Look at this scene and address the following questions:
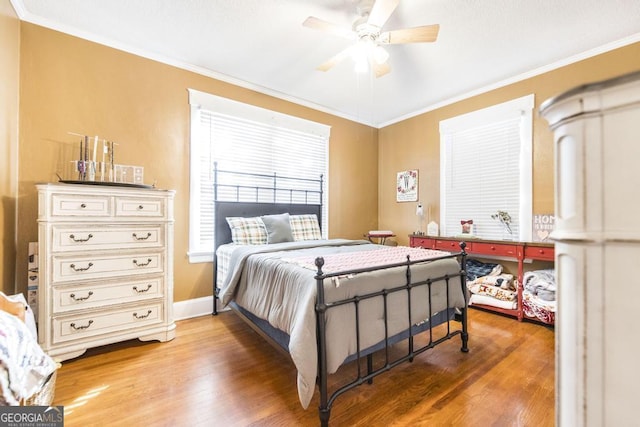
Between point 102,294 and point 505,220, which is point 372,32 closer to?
point 505,220

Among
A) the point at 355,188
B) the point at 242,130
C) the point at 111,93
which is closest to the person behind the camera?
the point at 111,93

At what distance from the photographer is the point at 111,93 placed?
268cm

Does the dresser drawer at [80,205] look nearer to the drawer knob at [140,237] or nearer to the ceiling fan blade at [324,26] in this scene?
the drawer knob at [140,237]

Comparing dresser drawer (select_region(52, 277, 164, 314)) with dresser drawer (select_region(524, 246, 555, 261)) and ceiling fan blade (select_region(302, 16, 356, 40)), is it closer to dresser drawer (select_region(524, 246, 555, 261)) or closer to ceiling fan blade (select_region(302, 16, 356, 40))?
ceiling fan blade (select_region(302, 16, 356, 40))

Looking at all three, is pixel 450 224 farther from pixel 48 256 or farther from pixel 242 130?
pixel 48 256

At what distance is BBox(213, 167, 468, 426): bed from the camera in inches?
58.1

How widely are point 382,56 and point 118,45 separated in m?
2.53

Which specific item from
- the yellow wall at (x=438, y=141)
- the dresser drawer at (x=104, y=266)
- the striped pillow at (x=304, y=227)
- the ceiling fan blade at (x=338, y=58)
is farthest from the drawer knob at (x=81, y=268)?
the yellow wall at (x=438, y=141)

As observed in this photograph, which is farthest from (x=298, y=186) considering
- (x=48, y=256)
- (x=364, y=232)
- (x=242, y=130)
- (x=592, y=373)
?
(x=592, y=373)

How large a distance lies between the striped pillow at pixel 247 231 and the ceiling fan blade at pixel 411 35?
2207mm

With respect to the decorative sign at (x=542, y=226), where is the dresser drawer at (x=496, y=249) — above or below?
below

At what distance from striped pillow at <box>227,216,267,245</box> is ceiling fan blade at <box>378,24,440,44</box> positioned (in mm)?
2207

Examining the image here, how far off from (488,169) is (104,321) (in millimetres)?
4336

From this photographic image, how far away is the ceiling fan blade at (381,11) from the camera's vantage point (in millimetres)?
1819
